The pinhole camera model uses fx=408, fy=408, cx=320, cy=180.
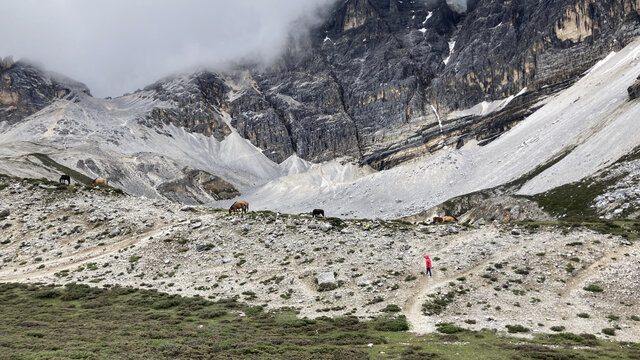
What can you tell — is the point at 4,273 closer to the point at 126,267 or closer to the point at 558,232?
the point at 126,267

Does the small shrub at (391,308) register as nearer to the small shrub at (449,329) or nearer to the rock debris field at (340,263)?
the rock debris field at (340,263)

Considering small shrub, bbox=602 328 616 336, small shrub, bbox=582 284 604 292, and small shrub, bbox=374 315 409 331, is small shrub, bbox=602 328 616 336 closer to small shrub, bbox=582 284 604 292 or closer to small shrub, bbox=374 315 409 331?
small shrub, bbox=582 284 604 292

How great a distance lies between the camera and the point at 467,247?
141 feet

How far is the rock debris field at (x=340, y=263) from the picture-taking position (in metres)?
31.7

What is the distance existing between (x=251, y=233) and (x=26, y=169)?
5103 inches

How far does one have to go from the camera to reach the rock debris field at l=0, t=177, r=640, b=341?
31688mm

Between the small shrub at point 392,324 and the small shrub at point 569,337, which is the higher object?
the small shrub at point 392,324

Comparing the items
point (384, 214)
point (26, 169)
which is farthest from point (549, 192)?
point (26, 169)

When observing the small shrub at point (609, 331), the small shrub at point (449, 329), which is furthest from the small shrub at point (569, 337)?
the small shrub at point (449, 329)

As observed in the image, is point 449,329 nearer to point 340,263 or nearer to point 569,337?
point 569,337

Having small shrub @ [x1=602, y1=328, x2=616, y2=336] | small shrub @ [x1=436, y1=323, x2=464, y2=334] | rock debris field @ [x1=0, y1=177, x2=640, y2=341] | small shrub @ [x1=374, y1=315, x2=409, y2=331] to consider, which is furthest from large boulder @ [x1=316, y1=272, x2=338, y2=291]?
small shrub @ [x1=602, y1=328, x2=616, y2=336]

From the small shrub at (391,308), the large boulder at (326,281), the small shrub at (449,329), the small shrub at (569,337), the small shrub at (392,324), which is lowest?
the small shrub at (569,337)

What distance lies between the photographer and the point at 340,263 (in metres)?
41.3

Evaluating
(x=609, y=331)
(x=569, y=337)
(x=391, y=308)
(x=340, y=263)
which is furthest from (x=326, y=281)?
(x=609, y=331)
